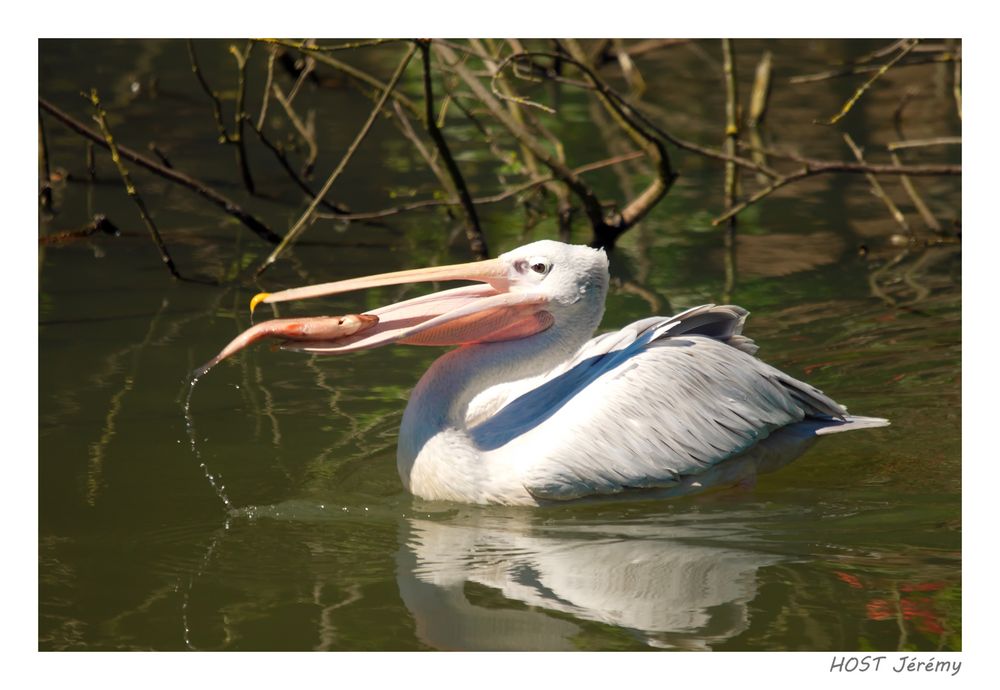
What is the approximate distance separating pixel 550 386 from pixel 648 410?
370 mm

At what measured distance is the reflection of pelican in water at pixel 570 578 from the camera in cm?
383

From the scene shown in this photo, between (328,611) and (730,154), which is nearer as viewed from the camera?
(328,611)

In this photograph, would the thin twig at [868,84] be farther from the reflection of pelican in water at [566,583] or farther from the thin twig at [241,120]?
the thin twig at [241,120]

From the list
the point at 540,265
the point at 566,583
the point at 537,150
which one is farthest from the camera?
the point at 537,150

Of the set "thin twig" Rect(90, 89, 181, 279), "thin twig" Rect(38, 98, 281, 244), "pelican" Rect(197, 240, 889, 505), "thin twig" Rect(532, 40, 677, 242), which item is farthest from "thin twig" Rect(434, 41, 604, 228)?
"pelican" Rect(197, 240, 889, 505)

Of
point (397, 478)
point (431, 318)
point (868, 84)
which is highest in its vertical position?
point (868, 84)

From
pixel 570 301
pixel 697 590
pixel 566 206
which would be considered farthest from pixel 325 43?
pixel 697 590

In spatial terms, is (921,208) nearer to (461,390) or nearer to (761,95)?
(761,95)

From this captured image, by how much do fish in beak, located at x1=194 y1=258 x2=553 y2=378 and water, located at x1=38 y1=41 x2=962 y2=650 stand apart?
0.56m

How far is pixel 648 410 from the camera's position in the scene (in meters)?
4.73

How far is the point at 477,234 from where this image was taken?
7.64 meters

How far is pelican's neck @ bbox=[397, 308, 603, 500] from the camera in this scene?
464cm

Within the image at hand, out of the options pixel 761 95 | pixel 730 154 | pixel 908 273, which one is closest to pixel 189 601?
pixel 908 273

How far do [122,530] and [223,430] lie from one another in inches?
38.4
